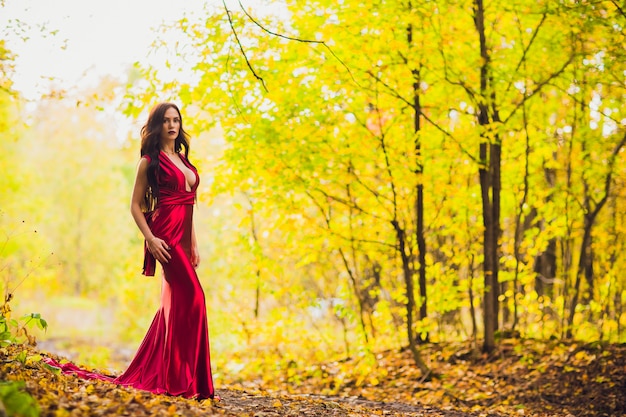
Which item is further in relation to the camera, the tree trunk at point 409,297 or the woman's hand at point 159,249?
the tree trunk at point 409,297

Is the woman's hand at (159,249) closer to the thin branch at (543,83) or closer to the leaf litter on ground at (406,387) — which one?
the leaf litter on ground at (406,387)

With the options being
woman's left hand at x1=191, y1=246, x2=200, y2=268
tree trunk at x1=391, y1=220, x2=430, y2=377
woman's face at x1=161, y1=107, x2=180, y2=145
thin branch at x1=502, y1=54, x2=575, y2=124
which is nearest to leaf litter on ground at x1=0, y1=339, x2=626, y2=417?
tree trunk at x1=391, y1=220, x2=430, y2=377

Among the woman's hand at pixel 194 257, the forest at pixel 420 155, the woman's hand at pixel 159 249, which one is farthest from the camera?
the forest at pixel 420 155

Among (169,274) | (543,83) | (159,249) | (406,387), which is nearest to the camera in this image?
(159,249)

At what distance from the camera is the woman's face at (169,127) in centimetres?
461

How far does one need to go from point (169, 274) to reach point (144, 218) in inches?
16.4

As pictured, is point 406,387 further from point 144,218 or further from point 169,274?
point 144,218

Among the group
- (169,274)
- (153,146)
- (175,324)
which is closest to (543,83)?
(153,146)

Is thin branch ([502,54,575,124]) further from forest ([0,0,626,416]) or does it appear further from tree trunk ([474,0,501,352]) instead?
tree trunk ([474,0,501,352])

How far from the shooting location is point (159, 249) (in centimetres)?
436

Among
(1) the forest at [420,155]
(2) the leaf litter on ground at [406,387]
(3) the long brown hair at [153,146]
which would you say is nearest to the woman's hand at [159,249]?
(3) the long brown hair at [153,146]

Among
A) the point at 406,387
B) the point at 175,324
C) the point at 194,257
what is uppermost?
the point at 194,257

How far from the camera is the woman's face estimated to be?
4.61 meters

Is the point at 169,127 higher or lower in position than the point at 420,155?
lower
